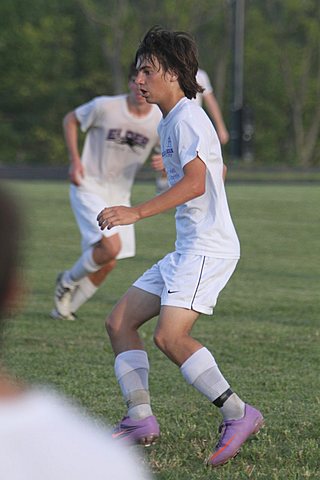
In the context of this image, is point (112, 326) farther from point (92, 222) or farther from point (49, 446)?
point (92, 222)

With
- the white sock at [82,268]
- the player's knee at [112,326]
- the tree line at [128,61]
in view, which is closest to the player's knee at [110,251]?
the white sock at [82,268]

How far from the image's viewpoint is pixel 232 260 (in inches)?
214

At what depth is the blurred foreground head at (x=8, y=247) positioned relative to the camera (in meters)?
1.63

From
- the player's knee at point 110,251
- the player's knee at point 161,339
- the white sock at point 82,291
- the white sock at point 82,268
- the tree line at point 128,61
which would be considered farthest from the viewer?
the tree line at point 128,61

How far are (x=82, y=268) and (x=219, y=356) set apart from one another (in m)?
1.88

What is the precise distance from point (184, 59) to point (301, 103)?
6375 cm

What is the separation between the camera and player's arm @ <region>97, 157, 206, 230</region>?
15.6 ft

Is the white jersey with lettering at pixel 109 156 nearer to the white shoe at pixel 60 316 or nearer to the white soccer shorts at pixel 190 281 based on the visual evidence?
the white shoe at pixel 60 316

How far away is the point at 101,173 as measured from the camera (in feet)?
32.0

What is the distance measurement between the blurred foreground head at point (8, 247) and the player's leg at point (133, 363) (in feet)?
12.2

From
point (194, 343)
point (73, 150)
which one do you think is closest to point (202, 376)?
point (194, 343)

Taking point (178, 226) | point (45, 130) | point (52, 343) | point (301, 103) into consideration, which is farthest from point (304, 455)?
point (301, 103)

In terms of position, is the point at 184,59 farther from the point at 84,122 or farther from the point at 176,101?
the point at 84,122

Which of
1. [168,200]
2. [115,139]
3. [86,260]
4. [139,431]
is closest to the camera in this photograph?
[168,200]
